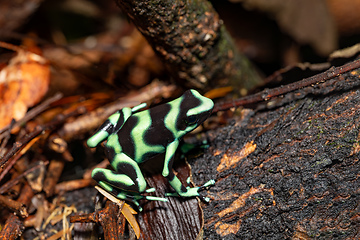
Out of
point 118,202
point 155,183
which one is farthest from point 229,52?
point 118,202

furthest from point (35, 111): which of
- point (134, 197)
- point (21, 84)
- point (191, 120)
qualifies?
point (191, 120)

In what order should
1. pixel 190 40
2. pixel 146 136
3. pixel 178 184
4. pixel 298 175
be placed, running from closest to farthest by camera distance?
pixel 298 175, pixel 178 184, pixel 146 136, pixel 190 40

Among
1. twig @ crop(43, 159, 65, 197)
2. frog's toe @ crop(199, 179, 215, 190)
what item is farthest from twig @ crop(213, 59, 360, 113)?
twig @ crop(43, 159, 65, 197)

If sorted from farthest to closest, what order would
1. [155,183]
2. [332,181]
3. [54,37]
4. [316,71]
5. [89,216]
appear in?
[54,37], [316,71], [155,183], [89,216], [332,181]

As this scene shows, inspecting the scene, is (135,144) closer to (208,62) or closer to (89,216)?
(89,216)

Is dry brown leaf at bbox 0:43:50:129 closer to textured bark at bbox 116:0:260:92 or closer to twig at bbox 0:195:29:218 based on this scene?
twig at bbox 0:195:29:218

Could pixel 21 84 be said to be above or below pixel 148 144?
above

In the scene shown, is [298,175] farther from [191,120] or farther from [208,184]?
[191,120]
